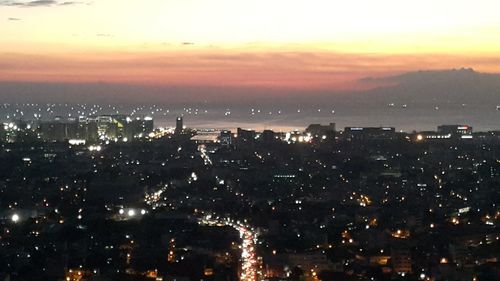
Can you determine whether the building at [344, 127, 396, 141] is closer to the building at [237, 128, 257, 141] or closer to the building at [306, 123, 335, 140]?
the building at [306, 123, 335, 140]

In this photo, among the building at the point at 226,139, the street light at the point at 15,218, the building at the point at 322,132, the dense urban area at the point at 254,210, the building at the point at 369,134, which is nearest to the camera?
the dense urban area at the point at 254,210

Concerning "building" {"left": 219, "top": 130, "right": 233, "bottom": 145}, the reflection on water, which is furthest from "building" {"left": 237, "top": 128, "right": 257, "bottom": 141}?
the reflection on water

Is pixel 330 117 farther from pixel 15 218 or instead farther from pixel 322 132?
pixel 15 218

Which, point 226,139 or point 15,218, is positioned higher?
point 15,218

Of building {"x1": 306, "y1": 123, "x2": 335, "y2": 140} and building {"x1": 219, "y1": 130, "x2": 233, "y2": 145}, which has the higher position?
building {"x1": 306, "y1": 123, "x2": 335, "y2": 140}

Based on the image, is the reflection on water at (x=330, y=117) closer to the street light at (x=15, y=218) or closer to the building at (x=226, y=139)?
the building at (x=226, y=139)

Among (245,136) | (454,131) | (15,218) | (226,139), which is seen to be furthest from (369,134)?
(15,218)

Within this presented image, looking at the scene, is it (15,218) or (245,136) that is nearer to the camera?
(15,218)

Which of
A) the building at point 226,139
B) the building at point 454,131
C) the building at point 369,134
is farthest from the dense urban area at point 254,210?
the building at point 454,131
